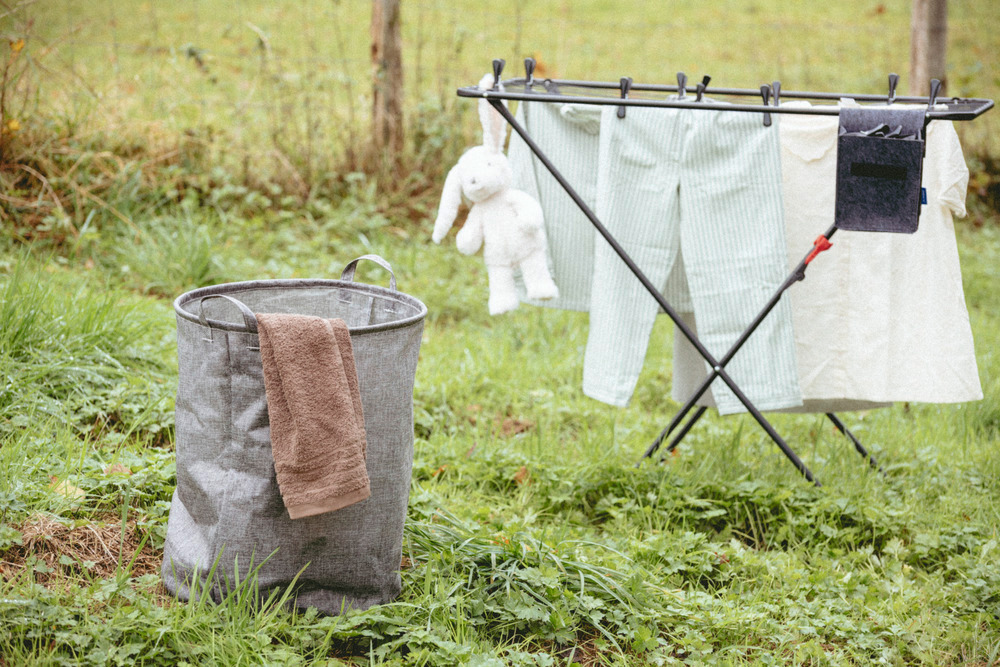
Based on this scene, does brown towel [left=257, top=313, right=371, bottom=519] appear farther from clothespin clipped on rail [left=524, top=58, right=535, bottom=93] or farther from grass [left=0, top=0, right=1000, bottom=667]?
clothespin clipped on rail [left=524, top=58, right=535, bottom=93]

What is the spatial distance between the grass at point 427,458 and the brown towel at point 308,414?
0.34 m

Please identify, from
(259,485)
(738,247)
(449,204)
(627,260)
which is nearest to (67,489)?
(259,485)

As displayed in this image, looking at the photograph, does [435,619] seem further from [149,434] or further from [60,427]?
[60,427]

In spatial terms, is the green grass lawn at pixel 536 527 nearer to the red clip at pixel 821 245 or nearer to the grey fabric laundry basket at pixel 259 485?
the grey fabric laundry basket at pixel 259 485

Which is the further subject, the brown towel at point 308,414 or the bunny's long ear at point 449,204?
the bunny's long ear at point 449,204

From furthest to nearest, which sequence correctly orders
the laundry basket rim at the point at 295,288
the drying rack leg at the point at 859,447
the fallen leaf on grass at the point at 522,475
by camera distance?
the drying rack leg at the point at 859,447 < the fallen leaf on grass at the point at 522,475 < the laundry basket rim at the point at 295,288

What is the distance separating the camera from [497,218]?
2875 mm

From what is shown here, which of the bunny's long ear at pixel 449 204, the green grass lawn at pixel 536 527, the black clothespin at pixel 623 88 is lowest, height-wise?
the green grass lawn at pixel 536 527

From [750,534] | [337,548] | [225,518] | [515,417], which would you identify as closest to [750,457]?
[750,534]

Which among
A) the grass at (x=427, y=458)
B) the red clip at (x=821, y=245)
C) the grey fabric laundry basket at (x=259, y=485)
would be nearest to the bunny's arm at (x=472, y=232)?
the grey fabric laundry basket at (x=259, y=485)

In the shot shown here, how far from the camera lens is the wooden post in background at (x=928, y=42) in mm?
5977

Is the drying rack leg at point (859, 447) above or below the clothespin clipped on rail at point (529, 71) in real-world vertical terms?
below

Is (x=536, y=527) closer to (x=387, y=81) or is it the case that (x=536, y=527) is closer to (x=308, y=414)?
(x=308, y=414)

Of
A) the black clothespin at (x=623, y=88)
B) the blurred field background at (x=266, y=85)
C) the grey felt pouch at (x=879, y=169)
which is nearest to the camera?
the grey felt pouch at (x=879, y=169)
